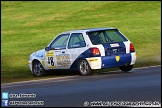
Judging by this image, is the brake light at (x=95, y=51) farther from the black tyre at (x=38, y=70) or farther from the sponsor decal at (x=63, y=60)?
the black tyre at (x=38, y=70)

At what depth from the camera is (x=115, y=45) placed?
63.8 ft

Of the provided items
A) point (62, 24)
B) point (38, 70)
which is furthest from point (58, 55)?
point (62, 24)

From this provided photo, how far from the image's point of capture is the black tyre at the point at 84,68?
19.1 metres

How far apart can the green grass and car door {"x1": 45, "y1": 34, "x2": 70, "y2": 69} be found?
2.55 ft

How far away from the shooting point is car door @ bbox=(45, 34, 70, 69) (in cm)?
2016

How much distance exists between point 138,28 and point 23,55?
1228cm

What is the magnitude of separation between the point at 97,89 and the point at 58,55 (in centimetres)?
580

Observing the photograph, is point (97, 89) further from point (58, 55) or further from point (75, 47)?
point (58, 55)

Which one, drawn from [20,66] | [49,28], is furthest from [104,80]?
[49,28]

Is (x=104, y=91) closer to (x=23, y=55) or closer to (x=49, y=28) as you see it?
(x=23, y=55)

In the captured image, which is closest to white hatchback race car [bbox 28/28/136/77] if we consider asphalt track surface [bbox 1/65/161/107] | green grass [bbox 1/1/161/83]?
asphalt track surface [bbox 1/65/161/107]

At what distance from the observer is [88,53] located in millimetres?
19234

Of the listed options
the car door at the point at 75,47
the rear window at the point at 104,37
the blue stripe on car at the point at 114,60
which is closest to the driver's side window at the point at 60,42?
the car door at the point at 75,47

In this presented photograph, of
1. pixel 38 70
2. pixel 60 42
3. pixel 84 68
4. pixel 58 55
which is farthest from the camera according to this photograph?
pixel 38 70
